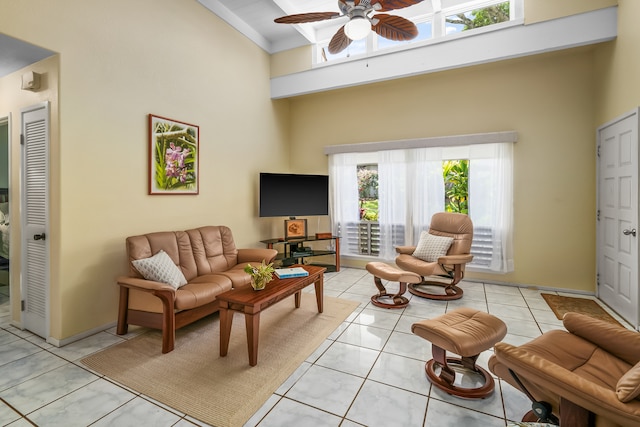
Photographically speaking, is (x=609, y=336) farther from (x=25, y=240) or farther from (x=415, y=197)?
(x=25, y=240)

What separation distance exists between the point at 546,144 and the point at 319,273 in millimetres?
3553

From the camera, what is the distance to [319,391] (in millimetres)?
2033

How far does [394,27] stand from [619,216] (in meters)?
3.13

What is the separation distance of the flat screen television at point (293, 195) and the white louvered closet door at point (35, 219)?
2555mm

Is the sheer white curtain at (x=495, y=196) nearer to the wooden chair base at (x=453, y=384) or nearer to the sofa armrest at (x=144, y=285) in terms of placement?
the wooden chair base at (x=453, y=384)

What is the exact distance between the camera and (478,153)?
441 cm

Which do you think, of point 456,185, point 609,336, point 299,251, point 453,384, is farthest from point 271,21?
point 609,336

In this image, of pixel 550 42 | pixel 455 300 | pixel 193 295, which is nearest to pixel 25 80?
pixel 193 295

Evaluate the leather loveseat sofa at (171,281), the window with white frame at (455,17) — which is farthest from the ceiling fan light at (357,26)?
the leather loveseat sofa at (171,281)

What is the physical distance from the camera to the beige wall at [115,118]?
2625 mm

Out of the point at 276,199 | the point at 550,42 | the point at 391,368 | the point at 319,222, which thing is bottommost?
the point at 391,368

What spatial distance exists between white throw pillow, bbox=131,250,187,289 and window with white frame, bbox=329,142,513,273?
306 cm

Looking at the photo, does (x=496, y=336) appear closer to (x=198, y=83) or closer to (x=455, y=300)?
(x=455, y=300)

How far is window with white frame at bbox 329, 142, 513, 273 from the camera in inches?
169
